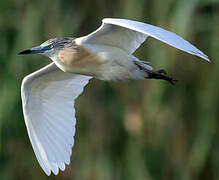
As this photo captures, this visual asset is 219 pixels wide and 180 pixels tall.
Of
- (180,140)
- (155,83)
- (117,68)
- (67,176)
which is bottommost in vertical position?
(67,176)

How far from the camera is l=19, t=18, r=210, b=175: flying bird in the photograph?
4.43m

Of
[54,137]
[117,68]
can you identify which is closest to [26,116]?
[54,137]

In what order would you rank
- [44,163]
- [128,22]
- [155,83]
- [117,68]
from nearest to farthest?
1. [128,22]
2. [117,68]
3. [44,163]
4. [155,83]

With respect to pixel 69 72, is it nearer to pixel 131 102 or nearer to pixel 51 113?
pixel 51 113

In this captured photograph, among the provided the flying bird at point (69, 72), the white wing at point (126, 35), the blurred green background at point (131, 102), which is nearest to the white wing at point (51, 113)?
the flying bird at point (69, 72)

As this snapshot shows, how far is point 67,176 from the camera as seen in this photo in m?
6.41

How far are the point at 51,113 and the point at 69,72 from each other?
557 mm

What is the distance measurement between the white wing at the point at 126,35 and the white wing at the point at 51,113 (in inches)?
17.9

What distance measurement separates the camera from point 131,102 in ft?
20.4

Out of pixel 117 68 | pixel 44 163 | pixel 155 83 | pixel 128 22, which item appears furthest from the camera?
pixel 155 83

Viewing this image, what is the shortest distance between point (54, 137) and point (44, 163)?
186 millimetres

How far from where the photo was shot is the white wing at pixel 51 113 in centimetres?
485

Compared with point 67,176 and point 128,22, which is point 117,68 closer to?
point 128,22

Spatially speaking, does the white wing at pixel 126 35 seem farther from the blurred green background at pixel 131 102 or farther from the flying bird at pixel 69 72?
the blurred green background at pixel 131 102
